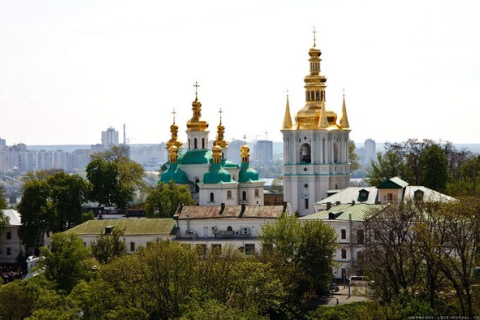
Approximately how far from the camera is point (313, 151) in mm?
95438

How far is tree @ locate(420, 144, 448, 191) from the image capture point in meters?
90.8

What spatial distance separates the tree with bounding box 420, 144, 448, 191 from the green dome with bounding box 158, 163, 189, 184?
17767 mm

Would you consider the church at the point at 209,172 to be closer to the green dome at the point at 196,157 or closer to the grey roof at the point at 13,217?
the green dome at the point at 196,157

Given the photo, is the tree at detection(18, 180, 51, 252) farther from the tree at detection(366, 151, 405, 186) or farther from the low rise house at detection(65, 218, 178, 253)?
the tree at detection(366, 151, 405, 186)

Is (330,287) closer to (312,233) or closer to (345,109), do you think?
(312,233)

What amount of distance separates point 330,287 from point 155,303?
11.8 metres

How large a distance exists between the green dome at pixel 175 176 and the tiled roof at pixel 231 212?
20.5 meters

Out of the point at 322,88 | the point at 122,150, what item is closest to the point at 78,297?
the point at 322,88

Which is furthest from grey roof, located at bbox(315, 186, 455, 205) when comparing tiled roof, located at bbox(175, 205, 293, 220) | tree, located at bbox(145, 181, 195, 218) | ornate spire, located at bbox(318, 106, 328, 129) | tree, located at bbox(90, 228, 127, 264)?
tree, located at bbox(90, 228, 127, 264)

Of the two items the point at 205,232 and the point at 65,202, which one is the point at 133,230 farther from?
the point at 65,202

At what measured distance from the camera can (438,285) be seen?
53.1m

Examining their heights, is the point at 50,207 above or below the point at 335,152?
below

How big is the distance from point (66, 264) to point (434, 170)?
117 ft

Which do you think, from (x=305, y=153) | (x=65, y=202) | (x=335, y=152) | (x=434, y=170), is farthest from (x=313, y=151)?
(x=65, y=202)
